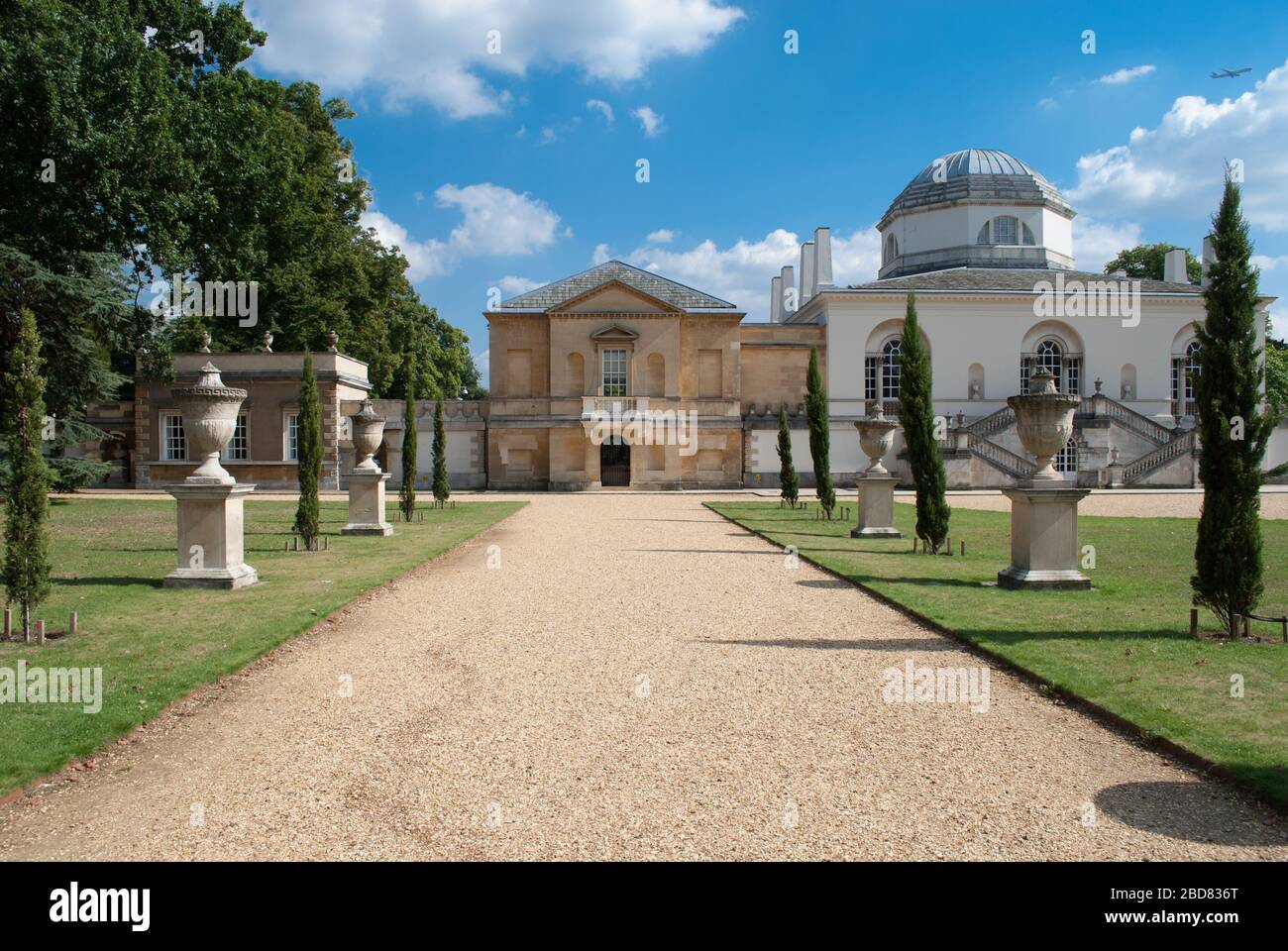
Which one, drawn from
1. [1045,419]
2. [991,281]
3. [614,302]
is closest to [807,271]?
[991,281]

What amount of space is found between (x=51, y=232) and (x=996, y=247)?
4331 cm

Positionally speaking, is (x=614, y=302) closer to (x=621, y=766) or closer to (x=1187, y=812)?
(x=621, y=766)

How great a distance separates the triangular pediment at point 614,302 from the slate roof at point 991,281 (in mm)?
9619

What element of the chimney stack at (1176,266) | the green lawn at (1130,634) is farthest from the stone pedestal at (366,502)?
the chimney stack at (1176,266)

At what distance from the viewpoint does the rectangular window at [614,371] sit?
143 ft

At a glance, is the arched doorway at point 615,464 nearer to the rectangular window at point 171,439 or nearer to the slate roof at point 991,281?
the slate roof at point 991,281

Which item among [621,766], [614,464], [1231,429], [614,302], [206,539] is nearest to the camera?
[621,766]

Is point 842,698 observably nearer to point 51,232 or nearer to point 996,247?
point 51,232

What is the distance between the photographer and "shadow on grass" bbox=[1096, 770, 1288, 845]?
166 inches

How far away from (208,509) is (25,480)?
306 cm

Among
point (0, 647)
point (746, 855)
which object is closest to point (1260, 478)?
point (746, 855)

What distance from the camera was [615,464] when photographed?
44.3m

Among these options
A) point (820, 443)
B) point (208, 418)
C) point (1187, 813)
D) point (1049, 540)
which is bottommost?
point (1187, 813)

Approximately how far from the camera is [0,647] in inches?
314
